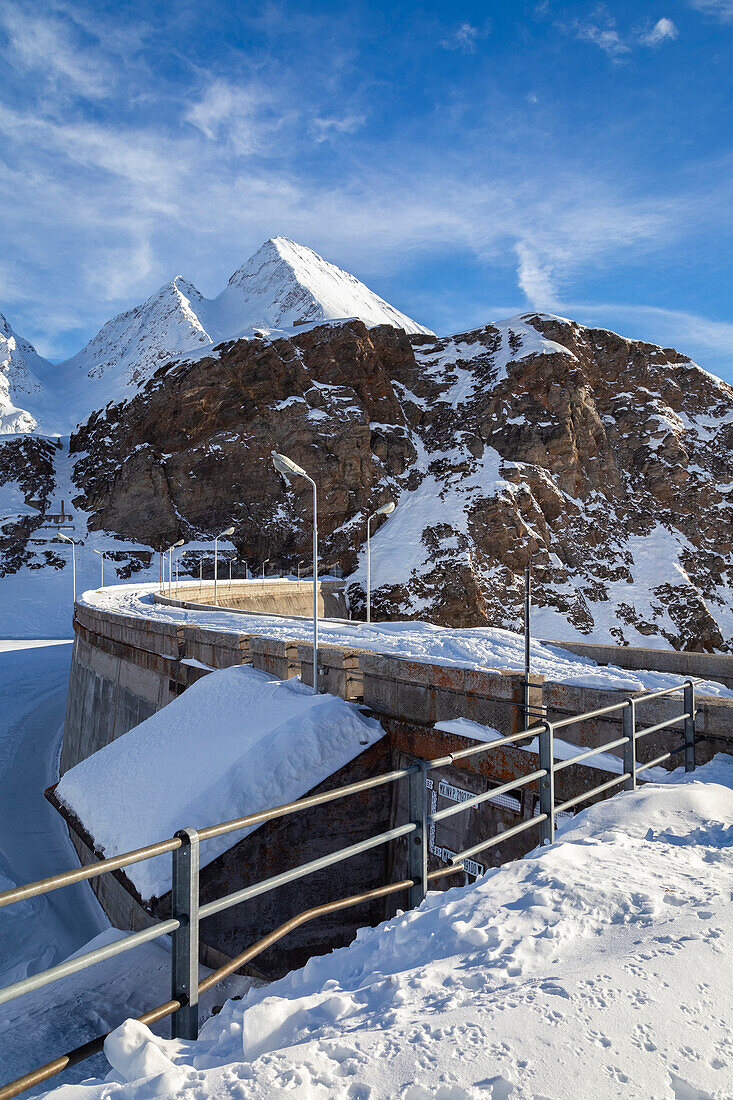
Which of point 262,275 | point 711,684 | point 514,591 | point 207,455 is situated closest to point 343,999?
point 711,684

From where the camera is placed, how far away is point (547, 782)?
Answer: 4.58 m

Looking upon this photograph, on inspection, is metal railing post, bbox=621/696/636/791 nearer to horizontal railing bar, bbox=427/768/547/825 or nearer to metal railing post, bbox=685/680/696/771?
metal railing post, bbox=685/680/696/771

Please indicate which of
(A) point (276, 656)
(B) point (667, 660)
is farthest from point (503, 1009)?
(B) point (667, 660)

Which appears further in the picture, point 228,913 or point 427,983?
point 228,913

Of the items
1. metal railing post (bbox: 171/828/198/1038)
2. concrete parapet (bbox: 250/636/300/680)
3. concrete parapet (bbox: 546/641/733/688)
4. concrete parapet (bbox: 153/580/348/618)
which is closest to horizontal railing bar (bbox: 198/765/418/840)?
metal railing post (bbox: 171/828/198/1038)

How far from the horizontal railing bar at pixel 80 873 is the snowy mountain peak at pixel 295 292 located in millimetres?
141180

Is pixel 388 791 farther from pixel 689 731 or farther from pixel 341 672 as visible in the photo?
pixel 689 731

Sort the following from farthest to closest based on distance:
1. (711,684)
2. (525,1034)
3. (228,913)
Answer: (711,684) → (228,913) → (525,1034)

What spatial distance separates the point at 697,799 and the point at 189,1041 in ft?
13.8

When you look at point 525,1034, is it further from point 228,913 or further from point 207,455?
point 207,455

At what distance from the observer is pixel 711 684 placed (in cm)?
1032

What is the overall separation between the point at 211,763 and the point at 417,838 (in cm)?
503

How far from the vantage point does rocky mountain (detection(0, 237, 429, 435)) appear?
133 meters

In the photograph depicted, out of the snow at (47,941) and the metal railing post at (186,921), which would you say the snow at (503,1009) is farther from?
the snow at (47,941)
